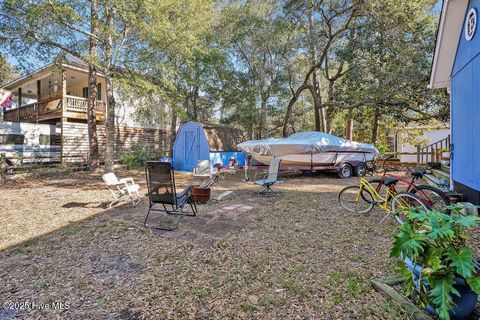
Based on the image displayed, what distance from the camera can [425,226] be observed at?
216cm

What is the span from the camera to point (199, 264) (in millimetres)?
3268

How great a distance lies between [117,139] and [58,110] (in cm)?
357

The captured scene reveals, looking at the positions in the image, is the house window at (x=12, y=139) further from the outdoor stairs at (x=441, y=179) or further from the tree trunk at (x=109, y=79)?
the outdoor stairs at (x=441, y=179)

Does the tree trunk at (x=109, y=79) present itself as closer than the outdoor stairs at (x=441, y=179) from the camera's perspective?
No

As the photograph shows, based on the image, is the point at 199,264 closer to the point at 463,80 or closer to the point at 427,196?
the point at 427,196

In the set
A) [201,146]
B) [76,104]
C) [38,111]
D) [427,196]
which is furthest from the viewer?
[38,111]

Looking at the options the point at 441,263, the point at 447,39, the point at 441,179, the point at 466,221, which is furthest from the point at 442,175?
the point at 441,263

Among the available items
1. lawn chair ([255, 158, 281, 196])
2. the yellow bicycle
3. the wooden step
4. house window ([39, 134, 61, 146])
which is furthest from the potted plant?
house window ([39, 134, 61, 146])

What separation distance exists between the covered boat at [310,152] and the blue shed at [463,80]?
14.5ft

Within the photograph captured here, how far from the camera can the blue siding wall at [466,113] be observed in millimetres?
4512

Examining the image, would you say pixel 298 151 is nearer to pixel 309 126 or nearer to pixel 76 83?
pixel 309 126

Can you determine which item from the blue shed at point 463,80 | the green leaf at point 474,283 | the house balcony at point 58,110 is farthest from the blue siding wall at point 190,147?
the green leaf at point 474,283

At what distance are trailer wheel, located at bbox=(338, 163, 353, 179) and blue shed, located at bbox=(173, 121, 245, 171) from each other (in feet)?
18.9

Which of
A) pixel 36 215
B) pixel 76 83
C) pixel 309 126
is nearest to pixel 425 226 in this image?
pixel 36 215
